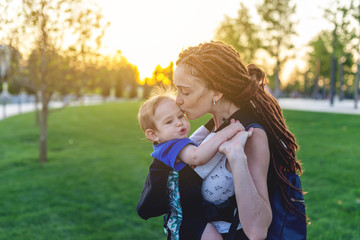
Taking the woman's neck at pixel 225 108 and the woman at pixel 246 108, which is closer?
the woman at pixel 246 108

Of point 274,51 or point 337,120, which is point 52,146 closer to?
point 337,120

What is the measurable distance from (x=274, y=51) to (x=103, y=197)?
28289 mm

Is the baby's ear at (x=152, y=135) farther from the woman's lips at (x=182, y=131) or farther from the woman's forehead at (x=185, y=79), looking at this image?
the woman's forehead at (x=185, y=79)

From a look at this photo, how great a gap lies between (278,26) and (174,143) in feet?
104

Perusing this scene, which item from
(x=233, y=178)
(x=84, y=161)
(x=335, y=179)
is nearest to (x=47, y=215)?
(x=84, y=161)

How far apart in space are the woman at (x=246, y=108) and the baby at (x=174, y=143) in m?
0.10

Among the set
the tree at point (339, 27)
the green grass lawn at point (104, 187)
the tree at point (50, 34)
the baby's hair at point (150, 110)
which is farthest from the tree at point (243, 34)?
the baby's hair at point (150, 110)

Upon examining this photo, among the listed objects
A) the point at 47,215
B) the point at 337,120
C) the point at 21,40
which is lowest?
the point at 47,215

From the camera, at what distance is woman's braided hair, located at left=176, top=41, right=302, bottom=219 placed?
1.89 metres

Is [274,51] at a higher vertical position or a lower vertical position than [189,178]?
higher

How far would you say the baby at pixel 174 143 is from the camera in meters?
1.83

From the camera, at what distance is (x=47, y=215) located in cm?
621

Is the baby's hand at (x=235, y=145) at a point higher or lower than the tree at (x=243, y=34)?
lower

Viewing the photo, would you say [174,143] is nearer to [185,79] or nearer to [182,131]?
[182,131]
